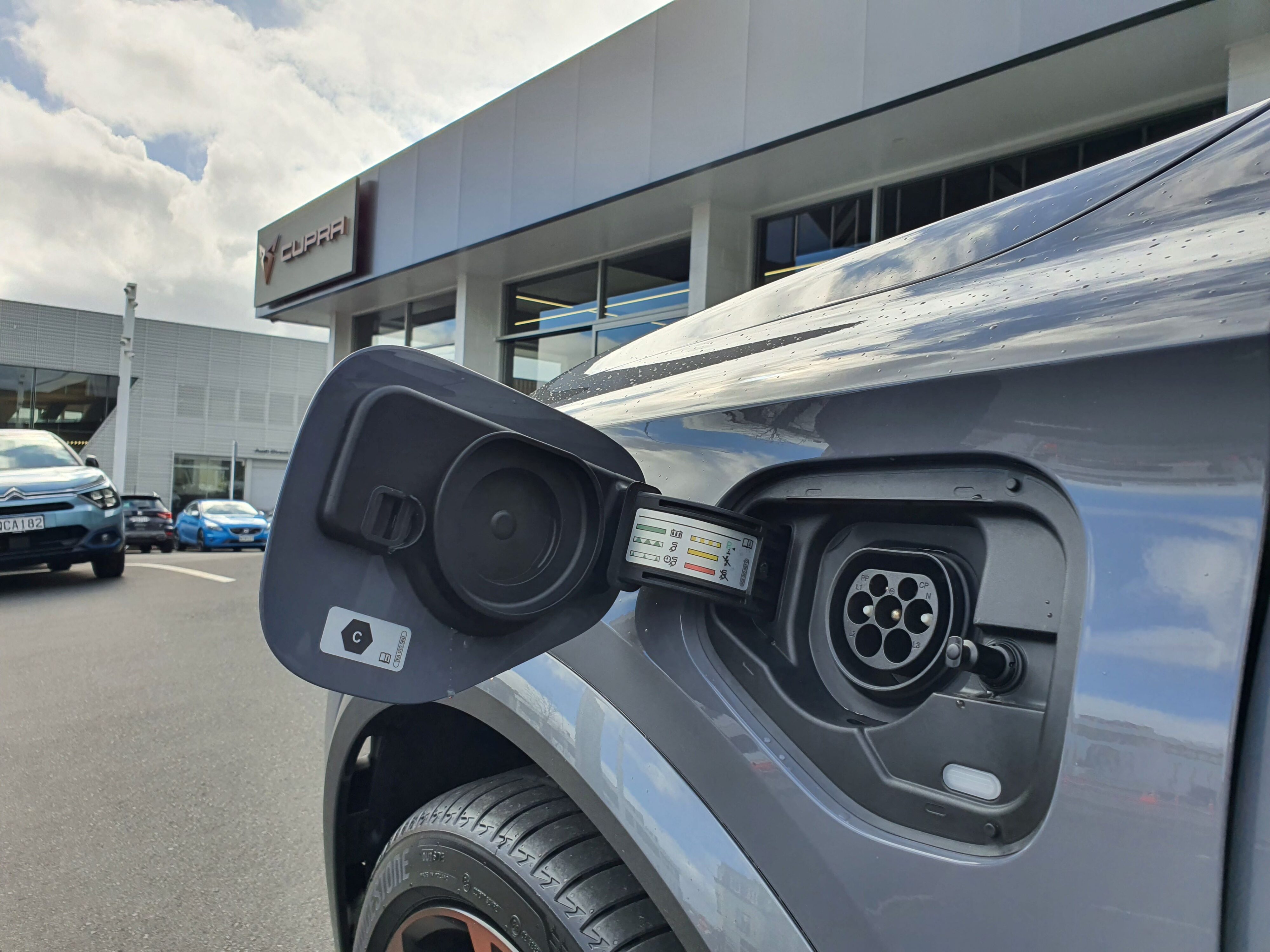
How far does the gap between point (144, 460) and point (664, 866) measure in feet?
132

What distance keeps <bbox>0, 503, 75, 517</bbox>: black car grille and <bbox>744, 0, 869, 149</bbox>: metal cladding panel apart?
7.54 metres

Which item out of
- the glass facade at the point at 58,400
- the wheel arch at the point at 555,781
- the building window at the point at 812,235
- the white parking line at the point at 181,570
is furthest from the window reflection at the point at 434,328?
the glass facade at the point at 58,400

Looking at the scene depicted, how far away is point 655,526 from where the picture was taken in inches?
41.5

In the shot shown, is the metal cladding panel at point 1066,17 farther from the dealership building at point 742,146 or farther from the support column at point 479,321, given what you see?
the support column at point 479,321

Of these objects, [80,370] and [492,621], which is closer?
[492,621]

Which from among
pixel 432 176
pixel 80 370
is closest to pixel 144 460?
pixel 80 370

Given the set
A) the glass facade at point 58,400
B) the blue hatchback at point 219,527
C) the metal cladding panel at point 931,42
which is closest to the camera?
the metal cladding panel at point 931,42

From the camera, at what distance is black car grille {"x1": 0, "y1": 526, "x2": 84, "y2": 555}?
7.74 m

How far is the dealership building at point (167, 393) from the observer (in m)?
32.5

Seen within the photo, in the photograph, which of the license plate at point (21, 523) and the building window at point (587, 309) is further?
the building window at point (587, 309)

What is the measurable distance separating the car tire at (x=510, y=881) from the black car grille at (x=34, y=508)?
822 cm

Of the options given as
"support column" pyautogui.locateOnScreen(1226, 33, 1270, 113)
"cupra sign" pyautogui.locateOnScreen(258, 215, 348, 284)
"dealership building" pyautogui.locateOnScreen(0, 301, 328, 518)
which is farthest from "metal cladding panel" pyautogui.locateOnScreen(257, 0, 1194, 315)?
"dealership building" pyautogui.locateOnScreen(0, 301, 328, 518)

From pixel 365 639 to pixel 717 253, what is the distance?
8.39m

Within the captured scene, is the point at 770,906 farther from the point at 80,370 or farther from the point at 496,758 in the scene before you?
the point at 80,370
